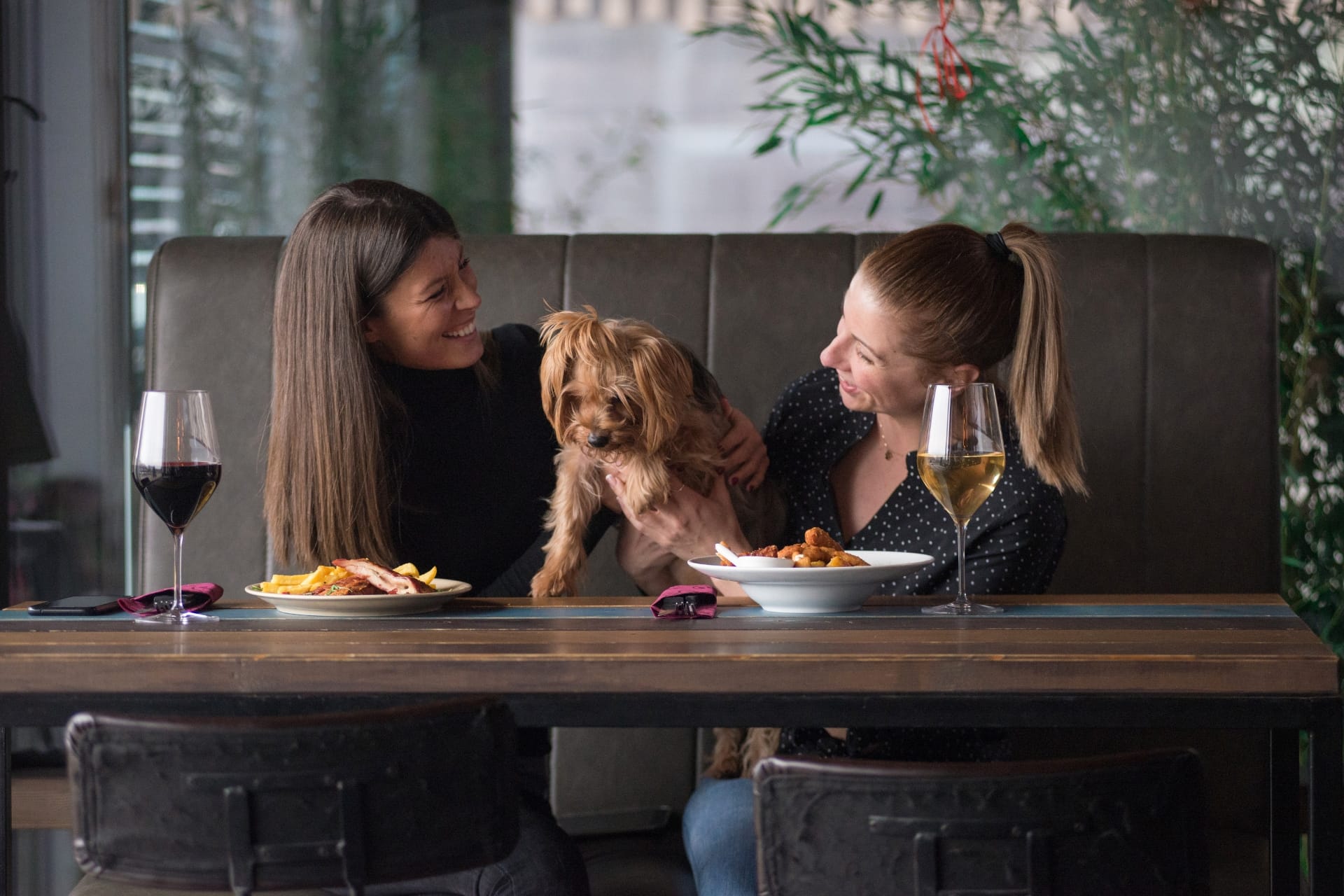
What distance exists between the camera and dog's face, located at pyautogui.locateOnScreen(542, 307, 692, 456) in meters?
2.26

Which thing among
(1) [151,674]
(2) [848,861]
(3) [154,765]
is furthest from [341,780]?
(2) [848,861]

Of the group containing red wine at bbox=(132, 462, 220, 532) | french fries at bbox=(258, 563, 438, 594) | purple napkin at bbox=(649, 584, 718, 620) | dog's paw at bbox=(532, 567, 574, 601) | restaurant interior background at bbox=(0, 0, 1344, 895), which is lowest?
dog's paw at bbox=(532, 567, 574, 601)

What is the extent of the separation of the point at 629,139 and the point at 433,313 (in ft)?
4.73

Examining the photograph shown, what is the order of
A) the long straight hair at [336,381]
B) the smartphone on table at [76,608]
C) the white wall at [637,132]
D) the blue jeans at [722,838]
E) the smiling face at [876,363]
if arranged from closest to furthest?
the smartphone on table at [76,608], the blue jeans at [722,838], the smiling face at [876,363], the long straight hair at [336,381], the white wall at [637,132]

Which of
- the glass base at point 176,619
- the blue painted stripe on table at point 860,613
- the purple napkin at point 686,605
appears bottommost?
the glass base at point 176,619

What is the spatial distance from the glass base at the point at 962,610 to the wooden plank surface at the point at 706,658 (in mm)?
65

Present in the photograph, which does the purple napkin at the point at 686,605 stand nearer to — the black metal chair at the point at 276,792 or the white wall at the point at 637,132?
the black metal chair at the point at 276,792

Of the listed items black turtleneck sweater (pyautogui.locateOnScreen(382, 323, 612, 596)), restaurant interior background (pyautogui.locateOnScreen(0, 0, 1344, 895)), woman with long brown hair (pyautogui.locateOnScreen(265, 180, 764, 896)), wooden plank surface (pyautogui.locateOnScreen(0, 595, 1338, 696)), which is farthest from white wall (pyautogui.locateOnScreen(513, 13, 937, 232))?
wooden plank surface (pyautogui.locateOnScreen(0, 595, 1338, 696))

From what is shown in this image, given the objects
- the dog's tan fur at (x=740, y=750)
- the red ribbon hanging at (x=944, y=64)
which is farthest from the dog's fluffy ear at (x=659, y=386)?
the red ribbon hanging at (x=944, y=64)

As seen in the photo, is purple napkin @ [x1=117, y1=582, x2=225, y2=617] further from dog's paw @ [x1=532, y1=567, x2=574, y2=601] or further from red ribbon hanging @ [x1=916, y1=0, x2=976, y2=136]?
red ribbon hanging @ [x1=916, y1=0, x2=976, y2=136]

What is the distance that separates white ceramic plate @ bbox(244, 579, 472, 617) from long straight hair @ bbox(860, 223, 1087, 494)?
853 millimetres

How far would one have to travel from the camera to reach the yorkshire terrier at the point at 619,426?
2.25 meters

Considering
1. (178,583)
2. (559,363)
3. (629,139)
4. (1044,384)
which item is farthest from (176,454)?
(629,139)

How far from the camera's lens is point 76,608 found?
1720mm
